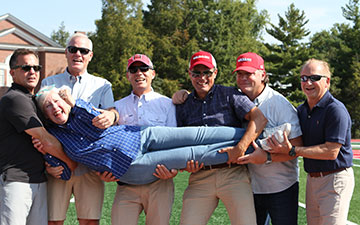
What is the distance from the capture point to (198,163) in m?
3.49

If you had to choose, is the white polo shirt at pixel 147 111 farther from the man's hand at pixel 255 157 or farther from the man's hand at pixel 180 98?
the man's hand at pixel 255 157

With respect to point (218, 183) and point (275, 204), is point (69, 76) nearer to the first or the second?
point (218, 183)

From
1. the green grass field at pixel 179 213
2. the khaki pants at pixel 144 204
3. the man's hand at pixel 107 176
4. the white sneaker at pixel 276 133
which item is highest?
the white sneaker at pixel 276 133

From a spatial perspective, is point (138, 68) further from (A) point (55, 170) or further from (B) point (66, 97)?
(A) point (55, 170)

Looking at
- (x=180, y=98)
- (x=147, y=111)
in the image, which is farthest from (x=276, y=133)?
(x=147, y=111)

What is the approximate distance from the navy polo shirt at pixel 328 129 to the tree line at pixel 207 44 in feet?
88.1

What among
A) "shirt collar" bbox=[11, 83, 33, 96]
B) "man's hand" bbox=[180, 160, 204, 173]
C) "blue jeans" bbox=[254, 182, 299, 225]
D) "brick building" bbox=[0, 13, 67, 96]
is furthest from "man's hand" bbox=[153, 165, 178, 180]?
"brick building" bbox=[0, 13, 67, 96]

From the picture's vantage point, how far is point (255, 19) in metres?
46.0

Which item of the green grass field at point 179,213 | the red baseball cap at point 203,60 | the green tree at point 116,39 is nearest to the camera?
the red baseball cap at point 203,60

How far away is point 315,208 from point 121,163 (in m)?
1.87

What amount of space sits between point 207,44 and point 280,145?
32935 millimetres

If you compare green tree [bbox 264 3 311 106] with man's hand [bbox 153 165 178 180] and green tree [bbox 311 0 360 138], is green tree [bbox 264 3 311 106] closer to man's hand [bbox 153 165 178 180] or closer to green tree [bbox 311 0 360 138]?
green tree [bbox 311 0 360 138]

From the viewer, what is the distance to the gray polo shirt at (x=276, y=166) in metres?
3.62

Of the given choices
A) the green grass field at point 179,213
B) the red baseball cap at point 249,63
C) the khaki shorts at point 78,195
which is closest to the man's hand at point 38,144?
the khaki shorts at point 78,195
